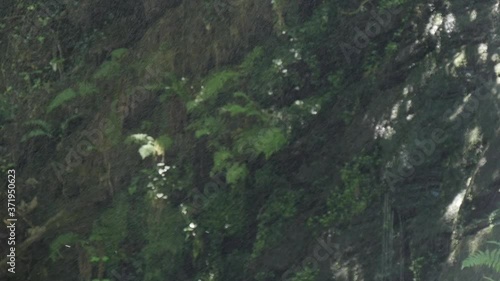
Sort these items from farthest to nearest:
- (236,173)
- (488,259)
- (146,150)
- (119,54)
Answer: (119,54) < (146,150) < (236,173) < (488,259)

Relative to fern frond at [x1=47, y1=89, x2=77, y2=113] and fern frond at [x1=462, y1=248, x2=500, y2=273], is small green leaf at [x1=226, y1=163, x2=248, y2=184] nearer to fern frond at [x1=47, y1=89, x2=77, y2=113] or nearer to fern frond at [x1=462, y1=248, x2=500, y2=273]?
fern frond at [x1=47, y1=89, x2=77, y2=113]

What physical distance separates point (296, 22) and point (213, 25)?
2.62ft

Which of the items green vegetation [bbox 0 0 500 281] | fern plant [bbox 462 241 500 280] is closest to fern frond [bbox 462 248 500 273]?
fern plant [bbox 462 241 500 280]

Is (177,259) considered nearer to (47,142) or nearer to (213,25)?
(47,142)

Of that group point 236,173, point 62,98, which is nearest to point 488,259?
point 236,173

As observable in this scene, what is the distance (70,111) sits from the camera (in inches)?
296

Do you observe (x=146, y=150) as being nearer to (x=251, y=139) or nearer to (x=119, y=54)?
(x=251, y=139)

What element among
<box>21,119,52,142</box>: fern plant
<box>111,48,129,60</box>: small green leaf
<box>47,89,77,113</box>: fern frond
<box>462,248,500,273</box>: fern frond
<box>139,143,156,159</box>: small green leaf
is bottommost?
<box>462,248,500,273</box>: fern frond

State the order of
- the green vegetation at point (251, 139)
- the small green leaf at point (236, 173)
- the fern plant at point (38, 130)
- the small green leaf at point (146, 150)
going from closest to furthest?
the green vegetation at point (251, 139) < the small green leaf at point (236, 173) < the small green leaf at point (146, 150) < the fern plant at point (38, 130)

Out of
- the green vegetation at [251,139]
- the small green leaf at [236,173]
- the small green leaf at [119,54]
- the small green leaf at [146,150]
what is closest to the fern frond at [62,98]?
the green vegetation at [251,139]

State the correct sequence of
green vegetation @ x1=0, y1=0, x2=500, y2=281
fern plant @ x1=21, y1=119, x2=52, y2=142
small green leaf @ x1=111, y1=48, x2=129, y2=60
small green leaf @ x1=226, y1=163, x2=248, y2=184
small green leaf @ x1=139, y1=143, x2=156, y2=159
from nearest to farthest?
green vegetation @ x1=0, y1=0, x2=500, y2=281 < small green leaf @ x1=226, y1=163, x2=248, y2=184 < small green leaf @ x1=139, y1=143, x2=156, y2=159 < fern plant @ x1=21, y1=119, x2=52, y2=142 < small green leaf @ x1=111, y1=48, x2=129, y2=60

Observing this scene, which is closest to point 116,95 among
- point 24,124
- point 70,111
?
point 70,111

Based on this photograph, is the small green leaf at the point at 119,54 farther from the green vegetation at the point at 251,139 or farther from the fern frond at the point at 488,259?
the fern frond at the point at 488,259

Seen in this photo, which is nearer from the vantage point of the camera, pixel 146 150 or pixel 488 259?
pixel 488 259
